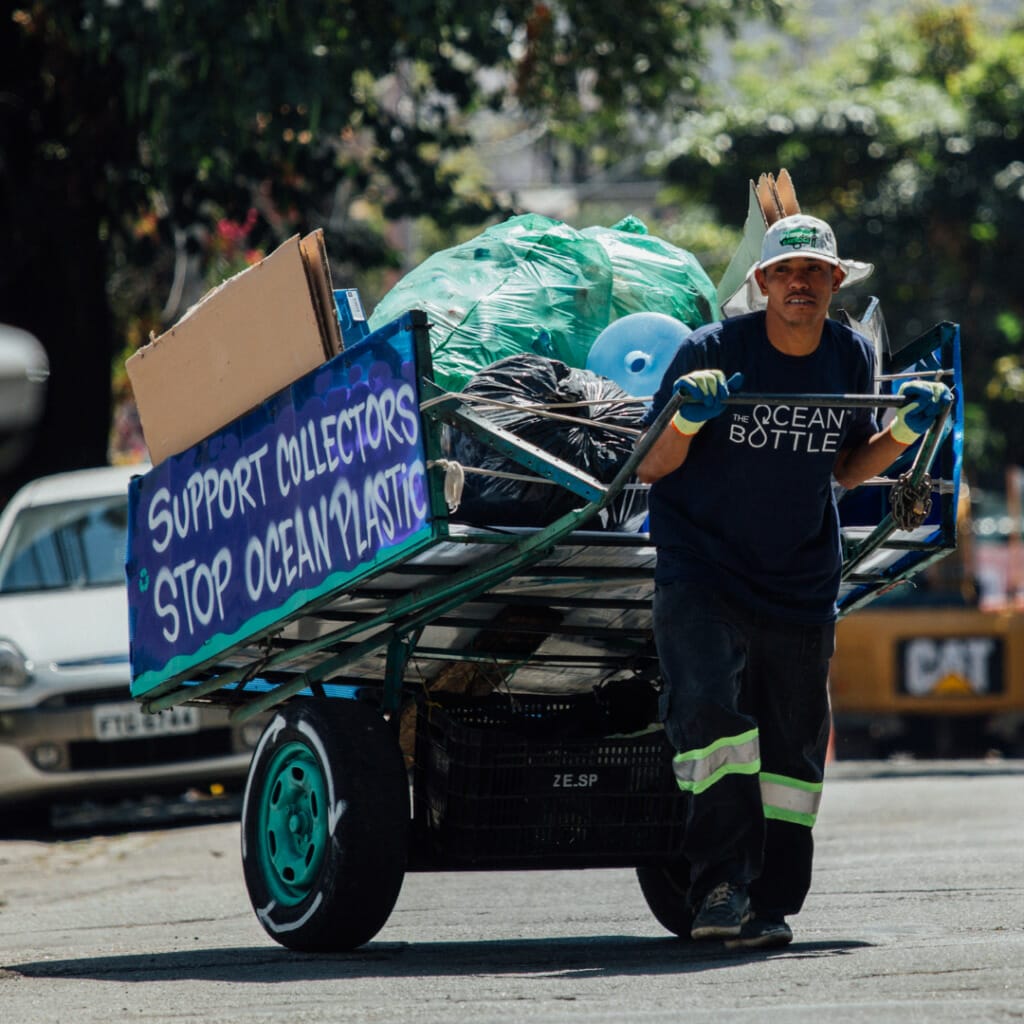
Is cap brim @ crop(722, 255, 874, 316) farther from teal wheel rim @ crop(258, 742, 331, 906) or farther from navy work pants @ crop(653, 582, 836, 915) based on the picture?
teal wheel rim @ crop(258, 742, 331, 906)

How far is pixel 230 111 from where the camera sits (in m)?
13.0

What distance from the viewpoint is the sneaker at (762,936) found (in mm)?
5656

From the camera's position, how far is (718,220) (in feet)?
86.4

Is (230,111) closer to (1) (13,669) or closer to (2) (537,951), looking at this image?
(1) (13,669)

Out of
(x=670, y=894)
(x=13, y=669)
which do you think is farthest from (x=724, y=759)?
(x=13, y=669)

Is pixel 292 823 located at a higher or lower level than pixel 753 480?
lower

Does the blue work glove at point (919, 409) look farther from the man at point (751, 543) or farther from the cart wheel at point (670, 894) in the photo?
the cart wheel at point (670, 894)

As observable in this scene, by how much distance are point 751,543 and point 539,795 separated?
102cm

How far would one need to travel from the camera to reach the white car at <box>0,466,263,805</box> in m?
11.3

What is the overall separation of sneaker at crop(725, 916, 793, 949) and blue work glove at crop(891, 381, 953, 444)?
1267 millimetres

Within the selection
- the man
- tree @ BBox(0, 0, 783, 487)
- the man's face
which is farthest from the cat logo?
the man's face

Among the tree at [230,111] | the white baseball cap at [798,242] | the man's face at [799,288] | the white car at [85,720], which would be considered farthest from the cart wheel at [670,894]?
the tree at [230,111]

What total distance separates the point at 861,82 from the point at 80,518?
17.0 m

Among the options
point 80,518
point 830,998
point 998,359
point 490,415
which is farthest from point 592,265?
point 998,359
